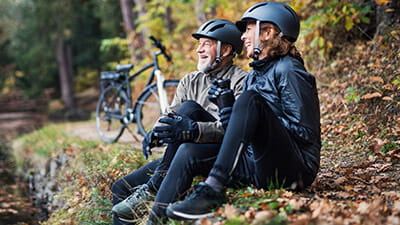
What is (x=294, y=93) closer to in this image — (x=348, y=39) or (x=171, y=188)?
(x=171, y=188)

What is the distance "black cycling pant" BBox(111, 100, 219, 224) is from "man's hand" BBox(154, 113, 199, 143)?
0.19 m

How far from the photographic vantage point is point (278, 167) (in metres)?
2.65

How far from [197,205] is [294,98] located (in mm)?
853

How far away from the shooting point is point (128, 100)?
6941mm

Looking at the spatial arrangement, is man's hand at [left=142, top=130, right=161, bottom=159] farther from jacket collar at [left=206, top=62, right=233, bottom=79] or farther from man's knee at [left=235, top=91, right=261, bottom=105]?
man's knee at [left=235, top=91, right=261, bottom=105]

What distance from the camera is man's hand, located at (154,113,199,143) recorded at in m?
2.82

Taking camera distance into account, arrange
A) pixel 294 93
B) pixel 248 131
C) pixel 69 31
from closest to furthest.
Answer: pixel 248 131
pixel 294 93
pixel 69 31

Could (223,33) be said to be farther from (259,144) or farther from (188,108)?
(259,144)

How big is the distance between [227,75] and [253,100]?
36.6 inches

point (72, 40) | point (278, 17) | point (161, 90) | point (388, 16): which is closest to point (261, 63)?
point (278, 17)

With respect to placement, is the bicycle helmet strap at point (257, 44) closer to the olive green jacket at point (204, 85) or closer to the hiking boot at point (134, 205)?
the olive green jacket at point (204, 85)

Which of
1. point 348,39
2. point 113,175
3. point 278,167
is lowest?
point 113,175

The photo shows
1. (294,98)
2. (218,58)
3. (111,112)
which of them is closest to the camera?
(294,98)

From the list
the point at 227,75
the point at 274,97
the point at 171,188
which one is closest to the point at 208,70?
the point at 227,75
